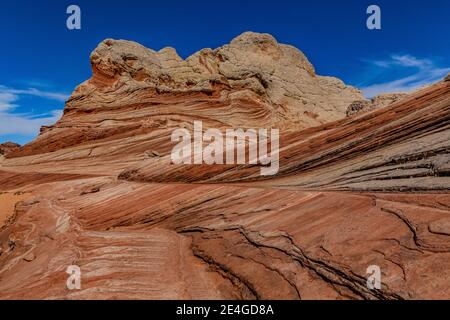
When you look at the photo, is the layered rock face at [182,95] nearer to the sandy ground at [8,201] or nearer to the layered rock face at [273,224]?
the sandy ground at [8,201]

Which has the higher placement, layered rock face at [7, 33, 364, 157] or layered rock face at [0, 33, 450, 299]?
layered rock face at [7, 33, 364, 157]

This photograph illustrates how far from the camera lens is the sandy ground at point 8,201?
19983mm

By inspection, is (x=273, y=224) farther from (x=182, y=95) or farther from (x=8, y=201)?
(x=182, y=95)

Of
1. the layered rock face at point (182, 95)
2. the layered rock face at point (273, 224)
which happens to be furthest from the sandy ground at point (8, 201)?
the layered rock face at point (182, 95)

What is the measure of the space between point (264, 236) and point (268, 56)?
4412 cm

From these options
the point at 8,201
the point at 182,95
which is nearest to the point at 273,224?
the point at 8,201

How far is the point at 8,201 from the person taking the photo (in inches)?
938

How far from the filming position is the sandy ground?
19983mm

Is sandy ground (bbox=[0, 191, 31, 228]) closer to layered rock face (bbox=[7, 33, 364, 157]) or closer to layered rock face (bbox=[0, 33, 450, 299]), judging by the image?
layered rock face (bbox=[0, 33, 450, 299])

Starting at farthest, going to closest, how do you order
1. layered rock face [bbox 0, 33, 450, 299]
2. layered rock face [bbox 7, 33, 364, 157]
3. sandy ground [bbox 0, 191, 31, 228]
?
layered rock face [bbox 7, 33, 364, 157] → sandy ground [bbox 0, 191, 31, 228] → layered rock face [bbox 0, 33, 450, 299]

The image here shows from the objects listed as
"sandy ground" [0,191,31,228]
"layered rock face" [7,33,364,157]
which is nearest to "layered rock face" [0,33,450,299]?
"sandy ground" [0,191,31,228]

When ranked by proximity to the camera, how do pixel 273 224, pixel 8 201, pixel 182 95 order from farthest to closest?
pixel 182 95 < pixel 8 201 < pixel 273 224

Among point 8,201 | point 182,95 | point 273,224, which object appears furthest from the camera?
point 182,95
